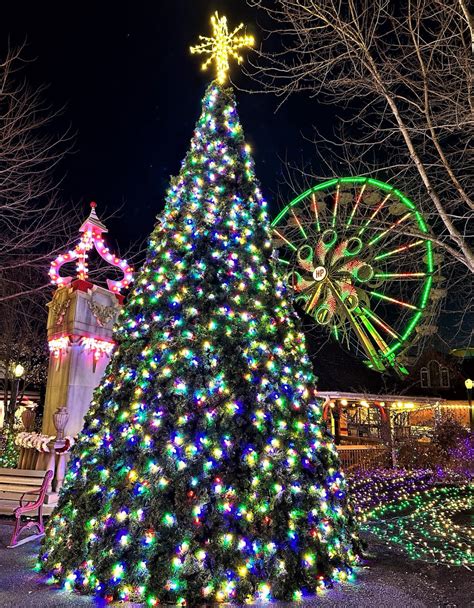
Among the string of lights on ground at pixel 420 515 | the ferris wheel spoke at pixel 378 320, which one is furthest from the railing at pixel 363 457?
the ferris wheel spoke at pixel 378 320

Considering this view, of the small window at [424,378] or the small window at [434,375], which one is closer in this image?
the small window at [424,378]

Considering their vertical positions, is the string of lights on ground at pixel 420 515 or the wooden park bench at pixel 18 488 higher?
the wooden park bench at pixel 18 488

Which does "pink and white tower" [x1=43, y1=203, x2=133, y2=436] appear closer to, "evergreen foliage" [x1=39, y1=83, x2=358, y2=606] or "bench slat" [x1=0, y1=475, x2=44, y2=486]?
"bench slat" [x1=0, y1=475, x2=44, y2=486]

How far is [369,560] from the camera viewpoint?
17.7 feet

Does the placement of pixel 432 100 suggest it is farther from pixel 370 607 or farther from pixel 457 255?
pixel 370 607

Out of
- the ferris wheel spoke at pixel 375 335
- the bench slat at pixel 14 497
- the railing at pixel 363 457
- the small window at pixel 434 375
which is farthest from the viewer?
the small window at pixel 434 375

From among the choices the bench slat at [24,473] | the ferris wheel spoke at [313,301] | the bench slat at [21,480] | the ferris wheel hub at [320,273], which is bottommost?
the bench slat at [21,480]

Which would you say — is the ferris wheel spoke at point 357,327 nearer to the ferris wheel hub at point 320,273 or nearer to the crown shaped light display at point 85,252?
the ferris wheel hub at point 320,273

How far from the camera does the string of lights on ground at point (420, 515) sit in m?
6.18

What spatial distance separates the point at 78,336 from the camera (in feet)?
38.4

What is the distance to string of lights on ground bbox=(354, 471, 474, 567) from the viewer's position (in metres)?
6.18

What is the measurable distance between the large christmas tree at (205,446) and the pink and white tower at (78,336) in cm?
711

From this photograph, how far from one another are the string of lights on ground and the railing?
73cm

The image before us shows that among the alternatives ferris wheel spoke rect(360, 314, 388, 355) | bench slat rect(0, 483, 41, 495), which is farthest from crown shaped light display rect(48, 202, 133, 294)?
ferris wheel spoke rect(360, 314, 388, 355)
